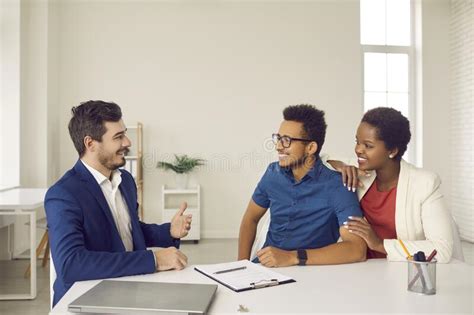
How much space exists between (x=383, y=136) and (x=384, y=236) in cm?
42

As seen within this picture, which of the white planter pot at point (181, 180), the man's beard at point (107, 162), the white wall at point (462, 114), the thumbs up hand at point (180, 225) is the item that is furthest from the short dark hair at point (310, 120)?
the white wall at point (462, 114)

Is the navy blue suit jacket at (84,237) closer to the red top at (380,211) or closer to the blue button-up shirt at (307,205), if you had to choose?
the blue button-up shirt at (307,205)

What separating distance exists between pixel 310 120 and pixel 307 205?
1.21 ft

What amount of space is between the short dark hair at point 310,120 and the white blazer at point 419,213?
0.38m

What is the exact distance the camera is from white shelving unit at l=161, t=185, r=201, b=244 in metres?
5.39

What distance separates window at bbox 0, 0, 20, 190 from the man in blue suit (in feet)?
11.3

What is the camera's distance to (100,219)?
1572 mm

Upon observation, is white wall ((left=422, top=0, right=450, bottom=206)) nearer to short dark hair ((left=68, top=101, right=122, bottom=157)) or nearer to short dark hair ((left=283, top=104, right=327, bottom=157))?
short dark hair ((left=283, top=104, right=327, bottom=157))

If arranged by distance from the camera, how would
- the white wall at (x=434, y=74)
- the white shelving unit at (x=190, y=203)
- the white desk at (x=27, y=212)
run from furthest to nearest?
the white wall at (x=434, y=74), the white shelving unit at (x=190, y=203), the white desk at (x=27, y=212)

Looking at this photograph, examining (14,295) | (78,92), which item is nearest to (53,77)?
(78,92)

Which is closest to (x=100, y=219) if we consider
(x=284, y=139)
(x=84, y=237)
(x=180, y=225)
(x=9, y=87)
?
(x=84, y=237)

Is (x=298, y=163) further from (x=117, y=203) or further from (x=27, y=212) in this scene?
(x=27, y=212)

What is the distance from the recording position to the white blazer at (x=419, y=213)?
1.67 m

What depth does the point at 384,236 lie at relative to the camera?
6.20 ft
